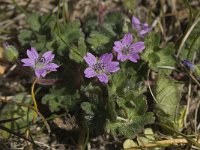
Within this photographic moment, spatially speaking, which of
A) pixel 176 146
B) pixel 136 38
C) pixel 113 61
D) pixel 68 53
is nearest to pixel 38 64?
pixel 68 53

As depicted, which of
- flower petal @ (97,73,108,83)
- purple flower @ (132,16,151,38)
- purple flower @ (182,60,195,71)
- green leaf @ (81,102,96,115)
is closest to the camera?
flower petal @ (97,73,108,83)

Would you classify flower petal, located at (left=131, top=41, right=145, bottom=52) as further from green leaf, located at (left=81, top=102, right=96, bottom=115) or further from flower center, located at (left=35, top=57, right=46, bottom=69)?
flower center, located at (left=35, top=57, right=46, bottom=69)

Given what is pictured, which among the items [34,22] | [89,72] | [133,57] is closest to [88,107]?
[89,72]

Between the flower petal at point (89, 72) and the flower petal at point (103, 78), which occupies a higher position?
the flower petal at point (89, 72)

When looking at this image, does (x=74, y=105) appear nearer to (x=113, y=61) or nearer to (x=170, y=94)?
(x=113, y=61)

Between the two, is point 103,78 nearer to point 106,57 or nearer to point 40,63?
point 106,57

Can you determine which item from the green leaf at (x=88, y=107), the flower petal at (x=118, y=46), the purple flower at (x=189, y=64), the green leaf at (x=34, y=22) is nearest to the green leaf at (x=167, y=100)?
the purple flower at (x=189, y=64)

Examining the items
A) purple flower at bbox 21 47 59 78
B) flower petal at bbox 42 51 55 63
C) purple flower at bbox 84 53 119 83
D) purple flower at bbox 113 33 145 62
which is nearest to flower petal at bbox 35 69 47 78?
purple flower at bbox 21 47 59 78

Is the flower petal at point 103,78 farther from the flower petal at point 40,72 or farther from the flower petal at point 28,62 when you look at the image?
the flower petal at point 28,62
